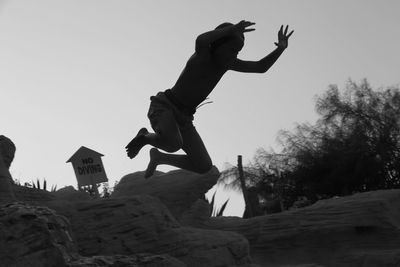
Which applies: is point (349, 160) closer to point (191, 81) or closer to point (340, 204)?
point (340, 204)

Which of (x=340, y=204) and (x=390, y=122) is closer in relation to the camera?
(x=340, y=204)

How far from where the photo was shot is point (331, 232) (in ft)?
31.7

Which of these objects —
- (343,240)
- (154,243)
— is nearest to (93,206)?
(154,243)

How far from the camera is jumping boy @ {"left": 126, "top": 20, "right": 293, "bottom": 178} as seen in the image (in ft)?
16.9

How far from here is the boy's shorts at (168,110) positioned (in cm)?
543

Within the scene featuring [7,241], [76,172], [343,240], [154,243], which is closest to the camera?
[7,241]

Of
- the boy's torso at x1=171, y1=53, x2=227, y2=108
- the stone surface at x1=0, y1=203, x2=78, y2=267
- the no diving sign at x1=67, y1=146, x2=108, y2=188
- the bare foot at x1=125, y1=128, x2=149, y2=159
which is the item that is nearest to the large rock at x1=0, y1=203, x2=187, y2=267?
the stone surface at x1=0, y1=203, x2=78, y2=267

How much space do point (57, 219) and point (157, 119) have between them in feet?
4.47

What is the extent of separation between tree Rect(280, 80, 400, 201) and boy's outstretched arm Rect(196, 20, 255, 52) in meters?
18.1

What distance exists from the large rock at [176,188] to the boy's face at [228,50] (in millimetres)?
5926

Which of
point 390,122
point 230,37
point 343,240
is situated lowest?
point 343,240

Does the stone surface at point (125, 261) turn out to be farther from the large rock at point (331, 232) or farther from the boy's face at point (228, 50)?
the large rock at point (331, 232)

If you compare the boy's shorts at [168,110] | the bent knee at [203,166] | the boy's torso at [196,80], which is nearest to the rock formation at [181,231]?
the bent knee at [203,166]

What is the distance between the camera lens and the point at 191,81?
5.35 metres
